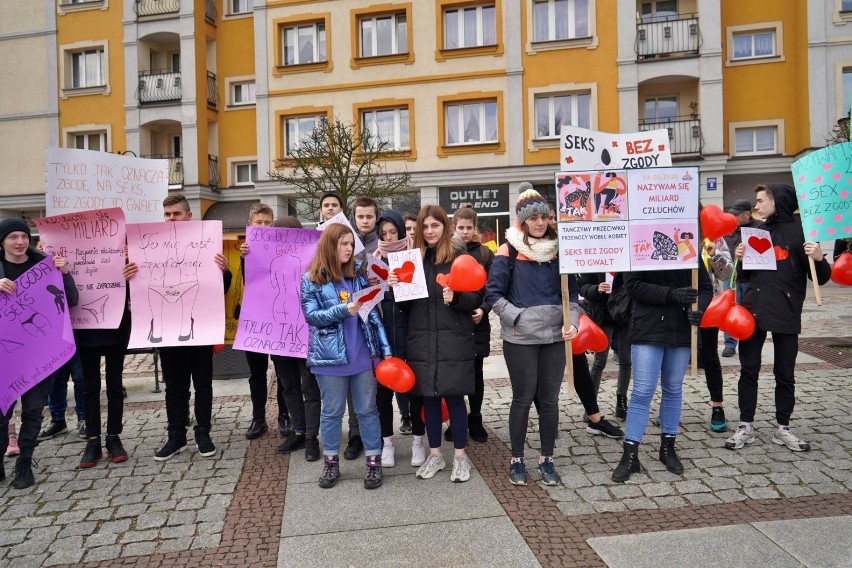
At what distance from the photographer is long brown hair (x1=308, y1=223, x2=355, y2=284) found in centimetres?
456

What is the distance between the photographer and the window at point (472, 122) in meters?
21.5

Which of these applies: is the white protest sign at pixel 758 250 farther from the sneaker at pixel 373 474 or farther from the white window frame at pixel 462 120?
the white window frame at pixel 462 120

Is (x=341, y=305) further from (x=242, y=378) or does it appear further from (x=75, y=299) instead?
(x=242, y=378)

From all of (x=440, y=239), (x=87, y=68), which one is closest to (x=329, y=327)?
(x=440, y=239)

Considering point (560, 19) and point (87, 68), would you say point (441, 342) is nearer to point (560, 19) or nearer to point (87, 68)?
point (560, 19)

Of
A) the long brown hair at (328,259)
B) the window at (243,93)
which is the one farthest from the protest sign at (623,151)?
the window at (243,93)

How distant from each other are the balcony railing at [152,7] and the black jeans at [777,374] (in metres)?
24.8

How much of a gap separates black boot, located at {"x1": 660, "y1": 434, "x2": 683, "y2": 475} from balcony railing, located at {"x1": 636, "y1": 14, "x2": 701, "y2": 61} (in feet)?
60.6

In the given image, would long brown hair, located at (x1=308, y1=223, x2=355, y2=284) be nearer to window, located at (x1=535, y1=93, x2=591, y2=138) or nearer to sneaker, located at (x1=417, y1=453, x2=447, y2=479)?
sneaker, located at (x1=417, y1=453, x2=447, y2=479)

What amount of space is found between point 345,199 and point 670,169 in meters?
12.9

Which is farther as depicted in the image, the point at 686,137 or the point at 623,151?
the point at 686,137

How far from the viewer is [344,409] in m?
4.60

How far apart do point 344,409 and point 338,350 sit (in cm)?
46

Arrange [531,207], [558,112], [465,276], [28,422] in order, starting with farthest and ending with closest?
[558,112] → [28,422] → [531,207] → [465,276]
